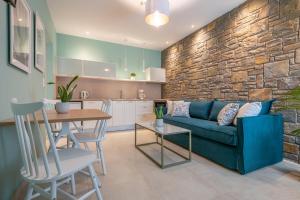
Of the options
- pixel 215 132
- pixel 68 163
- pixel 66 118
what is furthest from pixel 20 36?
pixel 215 132

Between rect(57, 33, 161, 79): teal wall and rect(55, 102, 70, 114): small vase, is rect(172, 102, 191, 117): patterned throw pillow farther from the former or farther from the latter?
rect(55, 102, 70, 114): small vase

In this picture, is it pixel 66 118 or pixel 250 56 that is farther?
pixel 250 56

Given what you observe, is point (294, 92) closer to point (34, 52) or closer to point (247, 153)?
point (247, 153)

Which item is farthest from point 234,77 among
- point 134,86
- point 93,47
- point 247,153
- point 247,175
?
point 93,47

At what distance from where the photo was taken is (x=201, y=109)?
3258 millimetres

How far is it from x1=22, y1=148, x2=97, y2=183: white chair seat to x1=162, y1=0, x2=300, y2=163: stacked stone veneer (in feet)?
8.57

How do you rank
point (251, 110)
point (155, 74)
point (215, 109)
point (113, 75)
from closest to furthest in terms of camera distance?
point (251, 110), point (215, 109), point (113, 75), point (155, 74)

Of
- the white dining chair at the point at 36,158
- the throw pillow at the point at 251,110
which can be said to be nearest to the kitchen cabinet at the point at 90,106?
the white dining chair at the point at 36,158

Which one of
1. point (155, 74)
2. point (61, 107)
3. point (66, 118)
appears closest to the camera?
point (66, 118)

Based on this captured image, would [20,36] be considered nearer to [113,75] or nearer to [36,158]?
[36,158]

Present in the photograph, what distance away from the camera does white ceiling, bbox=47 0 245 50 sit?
110 inches

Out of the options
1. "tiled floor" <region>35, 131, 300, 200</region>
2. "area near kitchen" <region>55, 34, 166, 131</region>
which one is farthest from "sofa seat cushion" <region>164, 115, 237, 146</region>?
"area near kitchen" <region>55, 34, 166, 131</region>

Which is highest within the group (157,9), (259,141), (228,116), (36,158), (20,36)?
(157,9)

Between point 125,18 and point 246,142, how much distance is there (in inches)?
122
